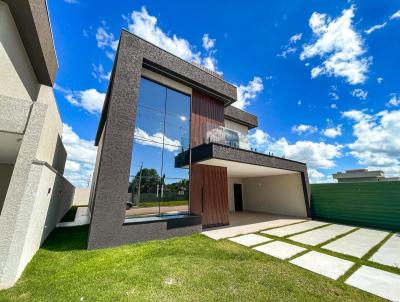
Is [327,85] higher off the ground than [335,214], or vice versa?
[327,85]

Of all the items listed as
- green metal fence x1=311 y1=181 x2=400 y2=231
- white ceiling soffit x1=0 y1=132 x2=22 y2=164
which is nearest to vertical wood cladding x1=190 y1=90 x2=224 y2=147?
white ceiling soffit x1=0 y1=132 x2=22 y2=164

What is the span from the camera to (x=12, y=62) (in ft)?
15.7

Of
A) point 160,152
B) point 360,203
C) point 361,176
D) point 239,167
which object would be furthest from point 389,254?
point 361,176

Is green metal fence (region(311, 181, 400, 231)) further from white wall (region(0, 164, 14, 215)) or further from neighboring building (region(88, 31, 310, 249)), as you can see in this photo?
white wall (region(0, 164, 14, 215))

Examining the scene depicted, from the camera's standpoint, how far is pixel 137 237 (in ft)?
17.8

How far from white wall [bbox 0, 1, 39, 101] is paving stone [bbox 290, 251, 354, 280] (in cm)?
Result: 872

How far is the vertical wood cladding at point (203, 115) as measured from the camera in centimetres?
830

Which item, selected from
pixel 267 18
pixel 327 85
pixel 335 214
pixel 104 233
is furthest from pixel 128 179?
pixel 327 85

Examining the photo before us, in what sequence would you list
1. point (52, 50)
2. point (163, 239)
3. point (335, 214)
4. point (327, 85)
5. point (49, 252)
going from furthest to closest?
point (327, 85) < point (335, 214) < point (52, 50) < point (163, 239) < point (49, 252)

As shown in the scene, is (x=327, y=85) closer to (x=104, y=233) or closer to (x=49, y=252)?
(x=104, y=233)

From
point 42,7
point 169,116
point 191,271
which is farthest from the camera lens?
point 169,116

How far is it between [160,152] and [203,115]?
10.7 feet

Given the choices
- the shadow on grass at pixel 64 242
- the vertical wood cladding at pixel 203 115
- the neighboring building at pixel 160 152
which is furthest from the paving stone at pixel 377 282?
the shadow on grass at pixel 64 242

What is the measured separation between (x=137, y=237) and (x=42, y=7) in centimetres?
800
